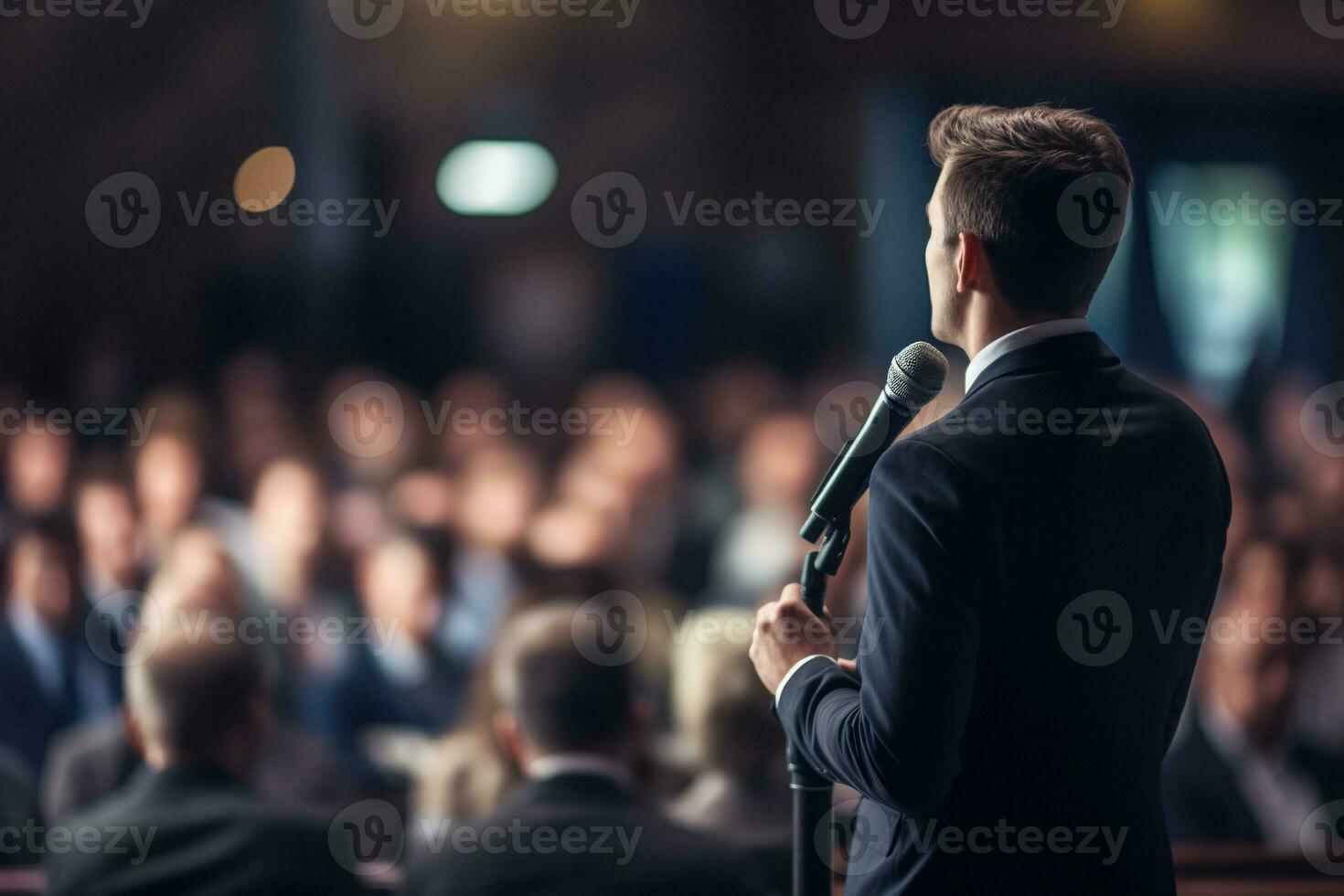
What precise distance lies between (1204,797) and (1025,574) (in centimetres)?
209

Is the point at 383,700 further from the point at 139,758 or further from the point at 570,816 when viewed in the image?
the point at 570,816

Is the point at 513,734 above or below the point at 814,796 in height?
below

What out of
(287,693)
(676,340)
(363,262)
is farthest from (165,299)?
(287,693)

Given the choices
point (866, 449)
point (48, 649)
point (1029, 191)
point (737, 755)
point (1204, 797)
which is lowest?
point (1204, 797)

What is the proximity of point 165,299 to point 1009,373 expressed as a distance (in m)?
5.81

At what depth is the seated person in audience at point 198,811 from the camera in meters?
1.64

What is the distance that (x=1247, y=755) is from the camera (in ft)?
9.39

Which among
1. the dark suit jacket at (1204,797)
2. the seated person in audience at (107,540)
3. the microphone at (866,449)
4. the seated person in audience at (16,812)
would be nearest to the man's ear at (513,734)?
the microphone at (866,449)

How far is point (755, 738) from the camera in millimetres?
2041

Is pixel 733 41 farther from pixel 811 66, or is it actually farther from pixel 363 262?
pixel 363 262

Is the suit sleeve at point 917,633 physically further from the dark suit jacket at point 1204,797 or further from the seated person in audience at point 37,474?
the seated person in audience at point 37,474

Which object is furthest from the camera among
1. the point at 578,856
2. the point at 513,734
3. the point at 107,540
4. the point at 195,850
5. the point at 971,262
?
the point at 107,540

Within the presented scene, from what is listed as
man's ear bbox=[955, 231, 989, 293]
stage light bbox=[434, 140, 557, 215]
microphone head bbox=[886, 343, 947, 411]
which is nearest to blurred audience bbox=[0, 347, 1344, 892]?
microphone head bbox=[886, 343, 947, 411]

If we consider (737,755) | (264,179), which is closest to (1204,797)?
(737,755)
